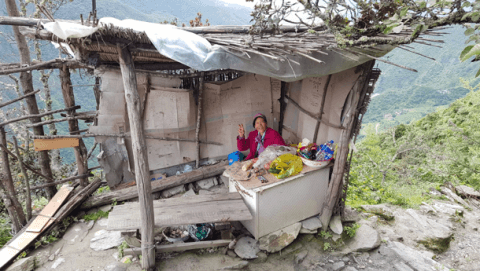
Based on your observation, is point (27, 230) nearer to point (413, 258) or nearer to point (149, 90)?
point (149, 90)

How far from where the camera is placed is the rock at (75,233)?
14.1 ft

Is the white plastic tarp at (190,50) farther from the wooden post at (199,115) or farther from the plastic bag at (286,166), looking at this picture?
the wooden post at (199,115)

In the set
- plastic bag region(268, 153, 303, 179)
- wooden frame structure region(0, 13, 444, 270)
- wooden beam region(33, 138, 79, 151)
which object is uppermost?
wooden frame structure region(0, 13, 444, 270)

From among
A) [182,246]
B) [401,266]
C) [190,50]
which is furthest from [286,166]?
[190,50]

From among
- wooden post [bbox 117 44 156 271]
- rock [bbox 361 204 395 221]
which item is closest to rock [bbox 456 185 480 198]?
rock [bbox 361 204 395 221]

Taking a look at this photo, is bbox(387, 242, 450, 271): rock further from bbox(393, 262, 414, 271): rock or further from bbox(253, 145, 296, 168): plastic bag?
bbox(253, 145, 296, 168): plastic bag

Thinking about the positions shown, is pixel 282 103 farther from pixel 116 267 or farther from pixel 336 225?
pixel 116 267

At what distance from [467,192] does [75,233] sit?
9.29m

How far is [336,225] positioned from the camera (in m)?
4.39

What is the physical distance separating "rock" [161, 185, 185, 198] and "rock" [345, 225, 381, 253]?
3.32 m

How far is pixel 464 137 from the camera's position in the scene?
29.2ft

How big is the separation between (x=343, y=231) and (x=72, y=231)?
4653mm

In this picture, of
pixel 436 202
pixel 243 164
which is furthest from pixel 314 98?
pixel 436 202

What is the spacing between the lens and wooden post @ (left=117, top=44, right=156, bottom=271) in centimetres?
315
